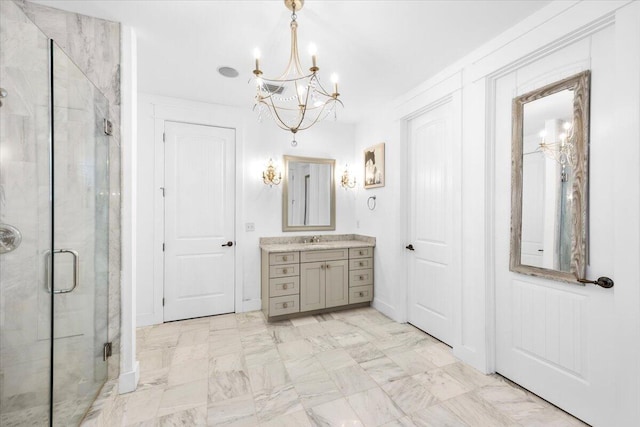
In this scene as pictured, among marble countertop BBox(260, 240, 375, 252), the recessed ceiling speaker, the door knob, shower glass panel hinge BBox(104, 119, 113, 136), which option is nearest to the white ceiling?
the recessed ceiling speaker

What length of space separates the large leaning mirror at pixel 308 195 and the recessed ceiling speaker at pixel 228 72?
1241 millimetres

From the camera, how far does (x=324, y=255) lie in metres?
3.33

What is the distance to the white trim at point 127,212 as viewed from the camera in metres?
1.93

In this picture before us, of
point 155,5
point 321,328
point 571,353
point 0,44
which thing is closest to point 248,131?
point 155,5

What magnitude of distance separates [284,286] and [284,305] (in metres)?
0.22

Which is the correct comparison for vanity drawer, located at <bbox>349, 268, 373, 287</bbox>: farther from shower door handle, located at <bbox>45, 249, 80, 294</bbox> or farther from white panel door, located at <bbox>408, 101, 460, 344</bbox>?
shower door handle, located at <bbox>45, 249, 80, 294</bbox>

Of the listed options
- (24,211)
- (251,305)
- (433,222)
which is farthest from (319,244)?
(24,211)

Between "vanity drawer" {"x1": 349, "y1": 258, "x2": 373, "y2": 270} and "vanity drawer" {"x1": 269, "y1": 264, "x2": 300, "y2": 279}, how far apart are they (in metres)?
0.72

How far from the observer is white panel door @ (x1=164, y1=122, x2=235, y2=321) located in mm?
3177

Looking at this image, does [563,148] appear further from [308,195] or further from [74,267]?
[74,267]

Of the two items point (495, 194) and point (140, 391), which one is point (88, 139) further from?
point (495, 194)

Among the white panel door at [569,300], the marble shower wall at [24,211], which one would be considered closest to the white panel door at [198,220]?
the marble shower wall at [24,211]

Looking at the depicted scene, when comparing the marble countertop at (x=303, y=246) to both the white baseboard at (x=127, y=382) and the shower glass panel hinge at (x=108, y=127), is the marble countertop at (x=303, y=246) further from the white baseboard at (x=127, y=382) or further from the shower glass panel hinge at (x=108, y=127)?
the shower glass panel hinge at (x=108, y=127)

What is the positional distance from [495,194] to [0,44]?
3.25 m
